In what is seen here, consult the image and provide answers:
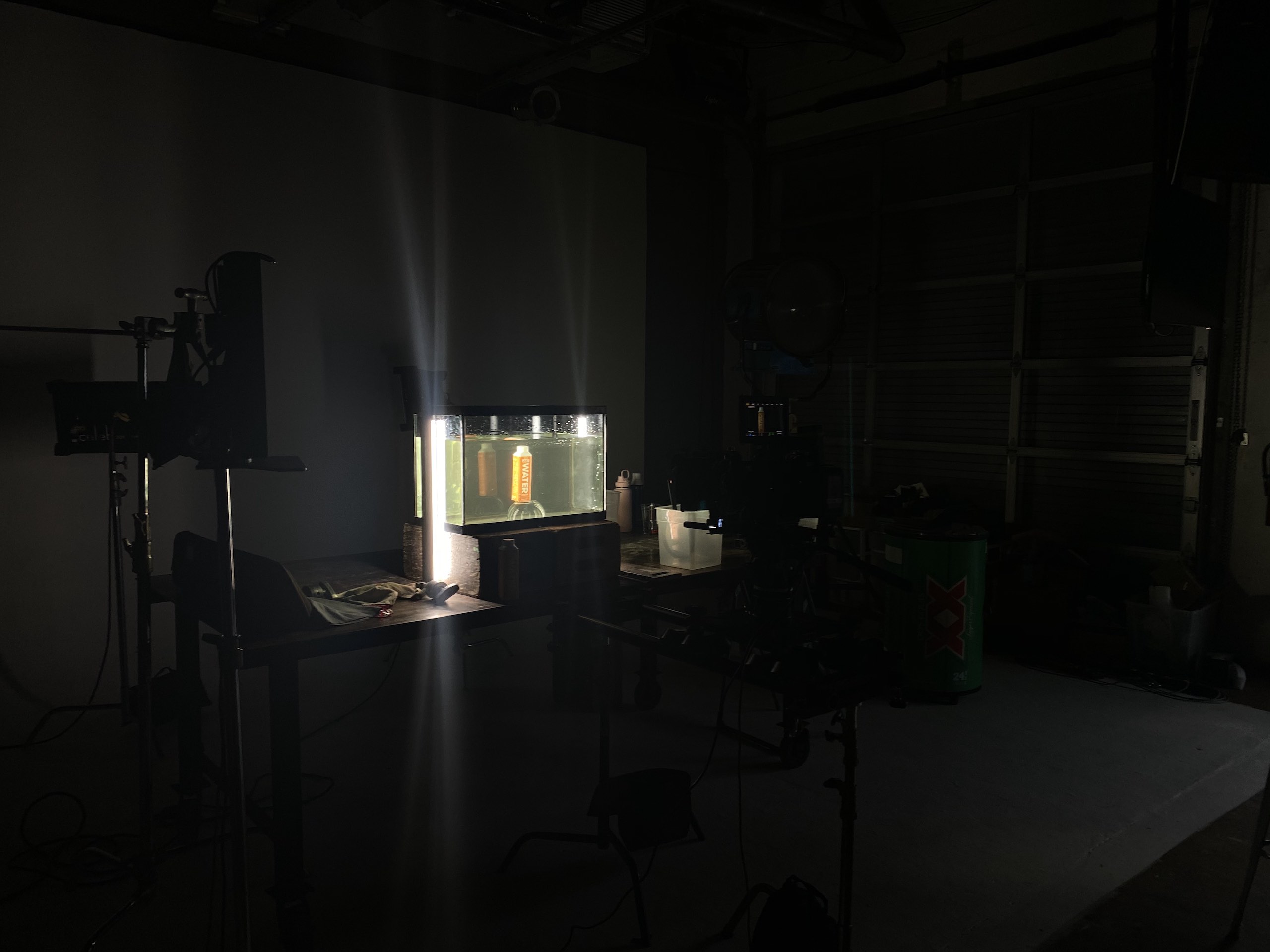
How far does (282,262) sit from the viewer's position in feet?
12.2

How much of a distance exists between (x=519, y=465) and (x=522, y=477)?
42 mm

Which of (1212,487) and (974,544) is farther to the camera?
(1212,487)

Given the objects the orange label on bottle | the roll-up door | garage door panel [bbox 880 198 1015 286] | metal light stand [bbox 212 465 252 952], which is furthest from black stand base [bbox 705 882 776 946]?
garage door panel [bbox 880 198 1015 286]

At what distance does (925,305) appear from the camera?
514 centimetres

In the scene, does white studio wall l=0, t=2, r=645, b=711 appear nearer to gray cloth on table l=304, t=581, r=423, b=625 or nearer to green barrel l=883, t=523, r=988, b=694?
gray cloth on table l=304, t=581, r=423, b=625

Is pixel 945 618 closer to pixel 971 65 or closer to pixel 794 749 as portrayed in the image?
pixel 794 749

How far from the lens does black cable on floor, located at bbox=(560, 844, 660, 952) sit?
85.6 inches

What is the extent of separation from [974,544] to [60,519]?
11.7ft

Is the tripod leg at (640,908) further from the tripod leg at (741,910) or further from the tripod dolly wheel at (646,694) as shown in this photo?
the tripod dolly wheel at (646,694)

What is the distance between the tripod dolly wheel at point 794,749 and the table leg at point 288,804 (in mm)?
1647

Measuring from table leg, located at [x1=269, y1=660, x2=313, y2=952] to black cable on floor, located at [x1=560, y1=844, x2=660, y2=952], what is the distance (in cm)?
61

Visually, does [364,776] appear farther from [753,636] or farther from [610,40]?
[610,40]

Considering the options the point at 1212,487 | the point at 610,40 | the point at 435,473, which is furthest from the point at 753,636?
the point at 1212,487

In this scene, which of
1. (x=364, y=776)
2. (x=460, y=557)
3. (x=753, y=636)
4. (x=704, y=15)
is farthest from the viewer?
(x=704, y=15)
